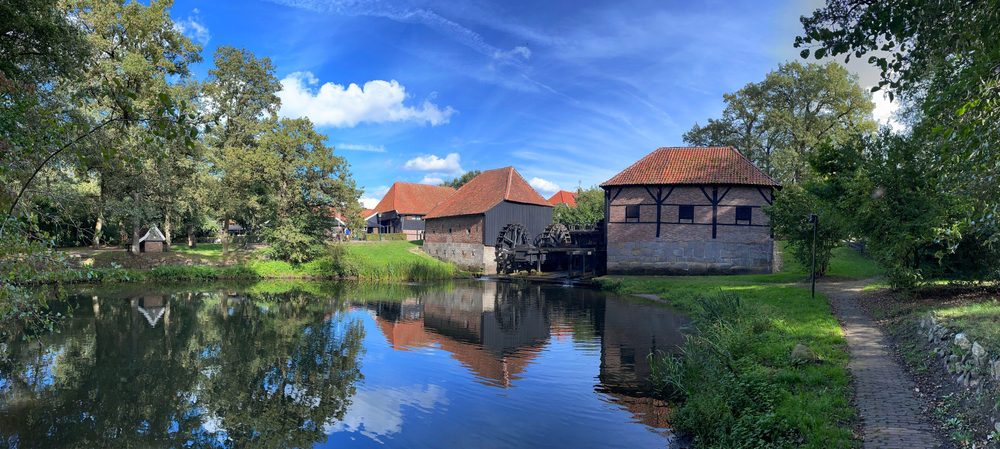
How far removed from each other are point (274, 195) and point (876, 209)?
26.4 m

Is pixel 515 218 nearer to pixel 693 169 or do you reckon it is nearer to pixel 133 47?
pixel 693 169

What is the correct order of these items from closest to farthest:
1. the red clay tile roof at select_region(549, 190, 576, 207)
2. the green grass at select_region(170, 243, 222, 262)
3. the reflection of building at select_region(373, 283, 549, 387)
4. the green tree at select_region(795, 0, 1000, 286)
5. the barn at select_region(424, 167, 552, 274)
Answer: the green tree at select_region(795, 0, 1000, 286) < the reflection of building at select_region(373, 283, 549, 387) < the green grass at select_region(170, 243, 222, 262) < the barn at select_region(424, 167, 552, 274) < the red clay tile roof at select_region(549, 190, 576, 207)

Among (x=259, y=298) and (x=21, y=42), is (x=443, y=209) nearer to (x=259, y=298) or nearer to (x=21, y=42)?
(x=259, y=298)

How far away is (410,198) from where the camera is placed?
4844 centimetres

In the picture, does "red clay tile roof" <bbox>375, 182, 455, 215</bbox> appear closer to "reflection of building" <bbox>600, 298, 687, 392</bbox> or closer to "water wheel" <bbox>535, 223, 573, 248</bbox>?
"water wheel" <bbox>535, 223, 573, 248</bbox>

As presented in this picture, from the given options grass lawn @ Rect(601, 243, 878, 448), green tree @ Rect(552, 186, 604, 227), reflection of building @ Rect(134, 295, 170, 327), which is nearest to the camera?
grass lawn @ Rect(601, 243, 878, 448)

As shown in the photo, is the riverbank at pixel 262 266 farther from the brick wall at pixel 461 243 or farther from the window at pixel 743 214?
the window at pixel 743 214

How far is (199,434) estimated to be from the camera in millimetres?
7164

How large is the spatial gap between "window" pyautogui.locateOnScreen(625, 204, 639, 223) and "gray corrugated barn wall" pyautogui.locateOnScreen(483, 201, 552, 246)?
9.27 meters

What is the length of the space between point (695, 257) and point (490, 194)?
14.5 meters

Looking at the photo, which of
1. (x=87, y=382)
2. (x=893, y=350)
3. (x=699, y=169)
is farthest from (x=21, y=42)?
(x=699, y=169)

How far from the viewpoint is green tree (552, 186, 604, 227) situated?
4588 centimetres

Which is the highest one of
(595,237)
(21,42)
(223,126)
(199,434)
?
(223,126)

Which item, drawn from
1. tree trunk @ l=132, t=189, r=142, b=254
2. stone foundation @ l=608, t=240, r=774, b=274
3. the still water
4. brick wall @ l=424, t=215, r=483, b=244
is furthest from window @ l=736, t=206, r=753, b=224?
tree trunk @ l=132, t=189, r=142, b=254
